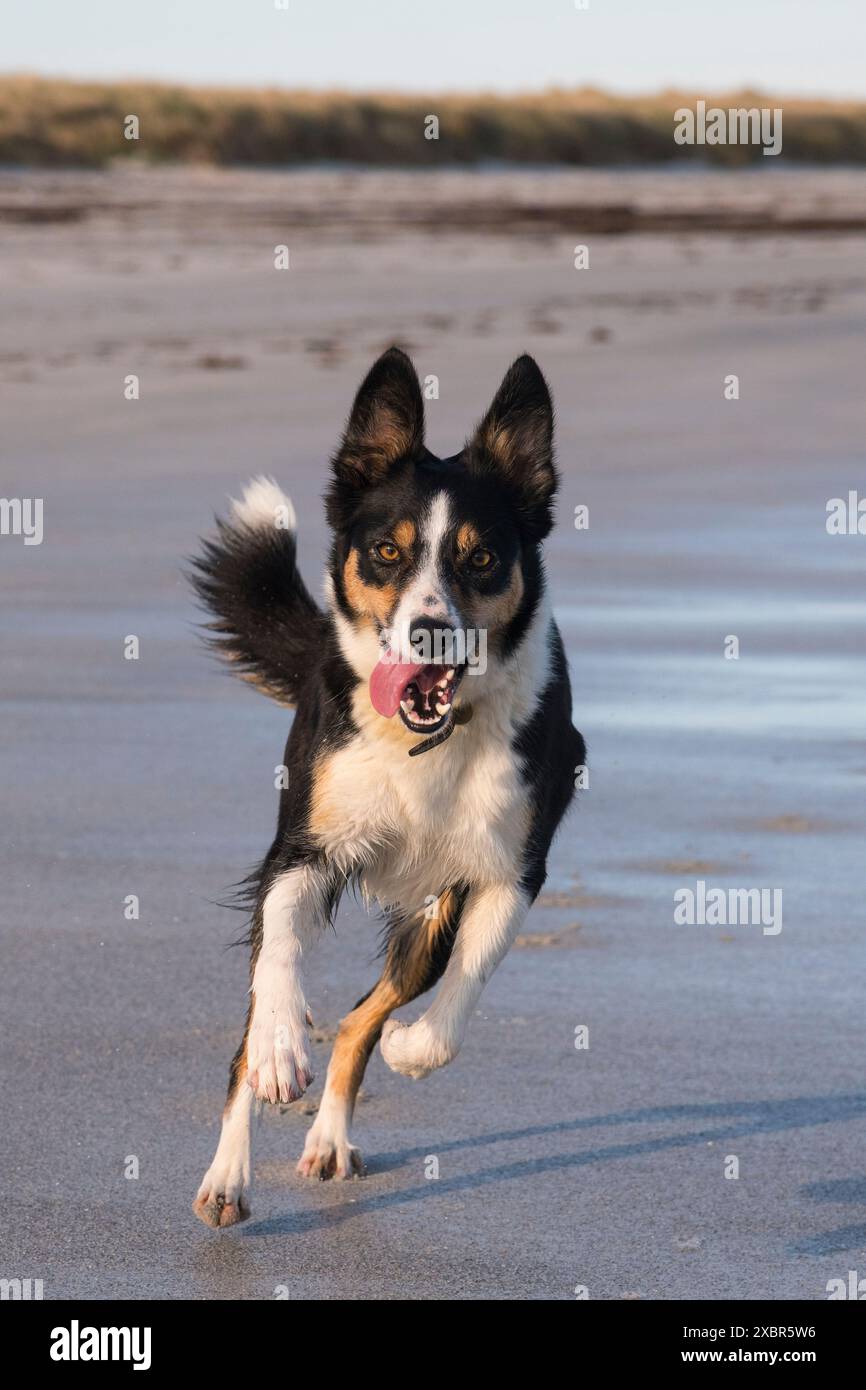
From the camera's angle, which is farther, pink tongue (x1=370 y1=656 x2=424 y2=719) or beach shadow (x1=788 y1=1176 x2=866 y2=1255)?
pink tongue (x1=370 y1=656 x2=424 y2=719)

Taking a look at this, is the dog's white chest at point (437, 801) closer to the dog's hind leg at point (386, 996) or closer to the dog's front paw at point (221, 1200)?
the dog's hind leg at point (386, 996)

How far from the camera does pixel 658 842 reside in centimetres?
654

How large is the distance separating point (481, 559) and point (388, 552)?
0.19 m

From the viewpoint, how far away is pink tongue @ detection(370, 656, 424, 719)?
4.64 metres

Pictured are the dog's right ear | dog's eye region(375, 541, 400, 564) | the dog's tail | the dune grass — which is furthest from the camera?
the dune grass

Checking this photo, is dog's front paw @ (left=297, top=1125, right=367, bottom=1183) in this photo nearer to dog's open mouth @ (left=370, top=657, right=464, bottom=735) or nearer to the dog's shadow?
the dog's shadow

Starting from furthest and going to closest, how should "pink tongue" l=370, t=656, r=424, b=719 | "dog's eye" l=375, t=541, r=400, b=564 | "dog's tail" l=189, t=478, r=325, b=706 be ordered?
"dog's tail" l=189, t=478, r=325, b=706 → "dog's eye" l=375, t=541, r=400, b=564 → "pink tongue" l=370, t=656, r=424, b=719

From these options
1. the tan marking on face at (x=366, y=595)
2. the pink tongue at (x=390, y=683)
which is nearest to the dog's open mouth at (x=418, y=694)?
the pink tongue at (x=390, y=683)

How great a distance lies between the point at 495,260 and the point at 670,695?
18.7 meters

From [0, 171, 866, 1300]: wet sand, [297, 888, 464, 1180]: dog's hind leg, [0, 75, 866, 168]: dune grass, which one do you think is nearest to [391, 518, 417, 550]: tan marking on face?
[297, 888, 464, 1180]: dog's hind leg

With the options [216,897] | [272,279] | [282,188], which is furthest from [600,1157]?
[282,188]

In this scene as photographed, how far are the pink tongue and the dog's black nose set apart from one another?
0.04 metres

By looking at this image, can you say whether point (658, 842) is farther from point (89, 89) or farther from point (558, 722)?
point (89, 89)

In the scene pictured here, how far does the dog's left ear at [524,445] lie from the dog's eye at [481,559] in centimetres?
26
